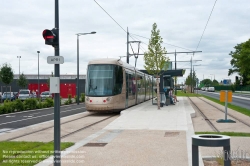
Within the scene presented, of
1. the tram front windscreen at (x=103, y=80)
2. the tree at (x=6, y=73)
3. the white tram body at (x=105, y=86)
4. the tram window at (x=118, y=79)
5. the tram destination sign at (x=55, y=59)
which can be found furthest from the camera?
the tree at (x=6, y=73)

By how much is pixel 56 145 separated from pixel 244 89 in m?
115

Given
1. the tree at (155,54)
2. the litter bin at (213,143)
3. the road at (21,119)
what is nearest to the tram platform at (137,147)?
the litter bin at (213,143)

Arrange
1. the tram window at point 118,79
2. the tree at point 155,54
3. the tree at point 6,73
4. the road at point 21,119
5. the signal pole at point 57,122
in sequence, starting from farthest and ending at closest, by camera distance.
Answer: the tree at point 6,73
the tree at point 155,54
the tram window at point 118,79
the road at point 21,119
the signal pole at point 57,122

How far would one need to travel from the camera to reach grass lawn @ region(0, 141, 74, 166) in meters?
8.37

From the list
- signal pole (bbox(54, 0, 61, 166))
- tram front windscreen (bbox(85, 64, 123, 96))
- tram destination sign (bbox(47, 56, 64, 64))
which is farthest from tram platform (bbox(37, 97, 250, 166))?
tram front windscreen (bbox(85, 64, 123, 96))

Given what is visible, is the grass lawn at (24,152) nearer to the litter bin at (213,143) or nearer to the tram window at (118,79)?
the litter bin at (213,143)

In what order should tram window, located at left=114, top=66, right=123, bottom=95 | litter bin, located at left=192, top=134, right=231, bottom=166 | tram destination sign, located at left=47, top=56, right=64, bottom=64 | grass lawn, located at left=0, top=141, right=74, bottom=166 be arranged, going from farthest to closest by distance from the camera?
tram window, located at left=114, top=66, right=123, bottom=95 → grass lawn, located at left=0, top=141, right=74, bottom=166 → tram destination sign, located at left=47, top=56, right=64, bottom=64 → litter bin, located at left=192, top=134, right=231, bottom=166

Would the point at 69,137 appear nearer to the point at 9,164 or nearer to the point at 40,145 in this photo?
the point at 40,145

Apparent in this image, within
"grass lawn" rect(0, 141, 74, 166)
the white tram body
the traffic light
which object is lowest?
"grass lawn" rect(0, 141, 74, 166)

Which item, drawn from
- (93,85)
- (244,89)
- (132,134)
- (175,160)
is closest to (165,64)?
(93,85)

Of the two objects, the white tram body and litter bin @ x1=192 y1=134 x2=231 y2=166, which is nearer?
litter bin @ x1=192 y1=134 x2=231 y2=166

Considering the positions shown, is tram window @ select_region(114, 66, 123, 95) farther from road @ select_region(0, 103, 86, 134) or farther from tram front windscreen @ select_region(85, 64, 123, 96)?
road @ select_region(0, 103, 86, 134)

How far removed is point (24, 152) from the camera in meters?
9.45

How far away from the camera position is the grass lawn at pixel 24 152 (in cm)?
837
